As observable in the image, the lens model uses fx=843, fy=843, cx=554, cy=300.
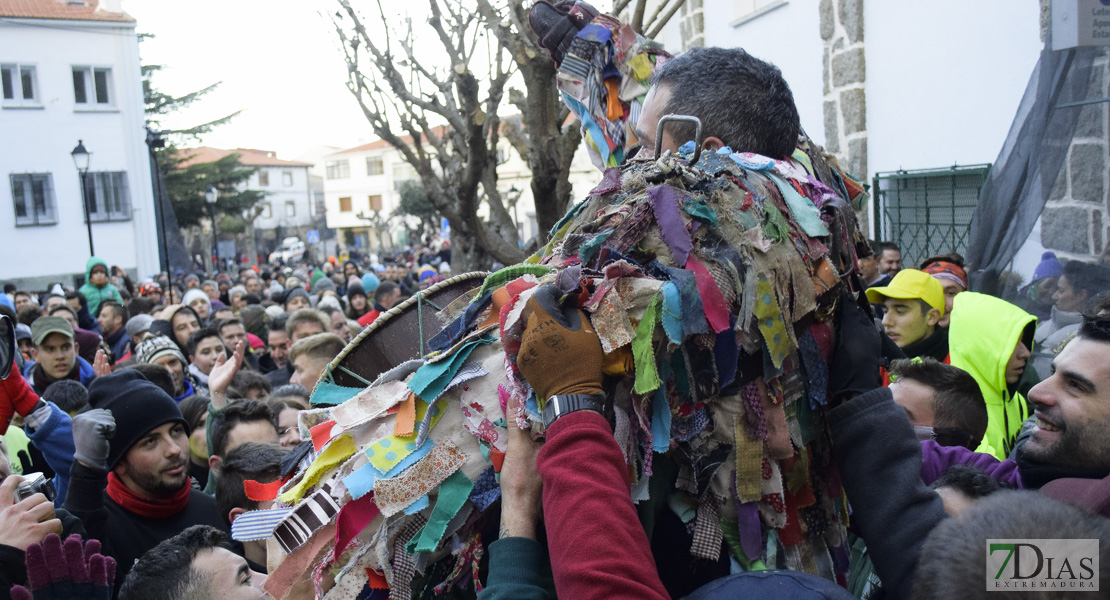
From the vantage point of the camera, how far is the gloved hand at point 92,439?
2965 mm

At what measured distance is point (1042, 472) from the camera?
197 cm

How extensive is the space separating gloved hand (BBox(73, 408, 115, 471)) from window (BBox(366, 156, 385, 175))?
215 feet

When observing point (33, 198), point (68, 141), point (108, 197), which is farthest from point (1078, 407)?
point (68, 141)

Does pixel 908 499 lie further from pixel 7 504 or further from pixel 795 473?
pixel 7 504

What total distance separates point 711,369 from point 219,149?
66.6 m

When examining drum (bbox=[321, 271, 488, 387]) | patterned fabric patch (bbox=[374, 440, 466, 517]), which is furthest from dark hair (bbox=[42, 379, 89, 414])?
patterned fabric patch (bbox=[374, 440, 466, 517])

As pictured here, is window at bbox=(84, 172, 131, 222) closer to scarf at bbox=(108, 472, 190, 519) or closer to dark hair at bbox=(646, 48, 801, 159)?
scarf at bbox=(108, 472, 190, 519)

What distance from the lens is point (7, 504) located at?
97.7 inches

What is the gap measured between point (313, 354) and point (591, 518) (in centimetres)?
419

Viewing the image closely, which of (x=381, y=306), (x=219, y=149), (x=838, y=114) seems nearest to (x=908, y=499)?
(x=838, y=114)

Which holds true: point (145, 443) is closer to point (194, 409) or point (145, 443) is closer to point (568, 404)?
point (194, 409)

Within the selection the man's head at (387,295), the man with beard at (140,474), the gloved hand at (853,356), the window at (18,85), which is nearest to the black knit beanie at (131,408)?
the man with beard at (140,474)

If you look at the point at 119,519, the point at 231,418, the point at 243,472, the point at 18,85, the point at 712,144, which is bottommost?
the point at 119,519

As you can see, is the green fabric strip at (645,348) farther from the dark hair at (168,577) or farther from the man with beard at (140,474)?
the man with beard at (140,474)
